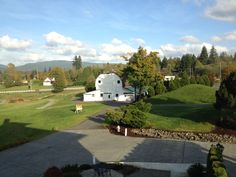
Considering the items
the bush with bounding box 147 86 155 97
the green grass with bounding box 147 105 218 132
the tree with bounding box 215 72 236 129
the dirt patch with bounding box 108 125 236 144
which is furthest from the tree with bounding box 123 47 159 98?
the tree with bounding box 215 72 236 129

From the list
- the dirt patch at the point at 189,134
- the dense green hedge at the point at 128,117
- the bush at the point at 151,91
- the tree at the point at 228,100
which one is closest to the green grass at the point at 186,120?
the dirt patch at the point at 189,134

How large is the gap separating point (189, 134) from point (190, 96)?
26662 mm

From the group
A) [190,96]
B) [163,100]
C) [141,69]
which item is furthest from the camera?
[141,69]

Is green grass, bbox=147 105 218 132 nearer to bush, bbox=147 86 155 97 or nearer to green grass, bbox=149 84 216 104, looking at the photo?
green grass, bbox=149 84 216 104

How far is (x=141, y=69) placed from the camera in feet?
191

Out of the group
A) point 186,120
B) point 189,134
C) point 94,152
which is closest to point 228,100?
point 189,134

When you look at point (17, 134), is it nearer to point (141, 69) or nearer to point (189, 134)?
point (189, 134)

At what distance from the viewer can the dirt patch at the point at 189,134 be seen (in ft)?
82.9

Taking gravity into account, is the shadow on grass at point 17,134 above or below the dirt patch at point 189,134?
below

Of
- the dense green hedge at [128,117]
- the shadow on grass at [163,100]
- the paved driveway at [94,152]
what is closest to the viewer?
the paved driveway at [94,152]

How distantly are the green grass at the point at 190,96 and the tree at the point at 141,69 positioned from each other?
16.1 ft

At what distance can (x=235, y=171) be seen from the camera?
1702cm

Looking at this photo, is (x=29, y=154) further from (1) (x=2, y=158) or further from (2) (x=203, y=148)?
(2) (x=203, y=148)

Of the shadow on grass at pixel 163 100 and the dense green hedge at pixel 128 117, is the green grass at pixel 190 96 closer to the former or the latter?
the shadow on grass at pixel 163 100
